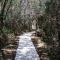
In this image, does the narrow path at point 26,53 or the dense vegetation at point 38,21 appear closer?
the dense vegetation at point 38,21

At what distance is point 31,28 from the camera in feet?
116

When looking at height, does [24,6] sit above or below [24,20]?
above

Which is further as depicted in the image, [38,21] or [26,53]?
[38,21]

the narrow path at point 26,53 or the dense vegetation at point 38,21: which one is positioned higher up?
the dense vegetation at point 38,21

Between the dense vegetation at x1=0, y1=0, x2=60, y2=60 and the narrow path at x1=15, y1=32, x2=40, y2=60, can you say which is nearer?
the dense vegetation at x1=0, y1=0, x2=60, y2=60

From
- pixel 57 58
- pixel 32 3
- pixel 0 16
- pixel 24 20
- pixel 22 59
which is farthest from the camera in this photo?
pixel 24 20

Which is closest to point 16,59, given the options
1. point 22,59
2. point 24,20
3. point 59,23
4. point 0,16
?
point 22,59

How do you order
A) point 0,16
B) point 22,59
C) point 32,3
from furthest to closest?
point 32,3
point 0,16
point 22,59

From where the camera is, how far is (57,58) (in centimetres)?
916

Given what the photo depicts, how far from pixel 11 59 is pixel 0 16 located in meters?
7.57

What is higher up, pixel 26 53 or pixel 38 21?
pixel 38 21

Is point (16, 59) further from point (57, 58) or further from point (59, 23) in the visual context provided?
point (59, 23)

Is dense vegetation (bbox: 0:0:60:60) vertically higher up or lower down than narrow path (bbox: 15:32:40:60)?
higher up

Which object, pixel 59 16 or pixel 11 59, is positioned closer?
pixel 59 16
